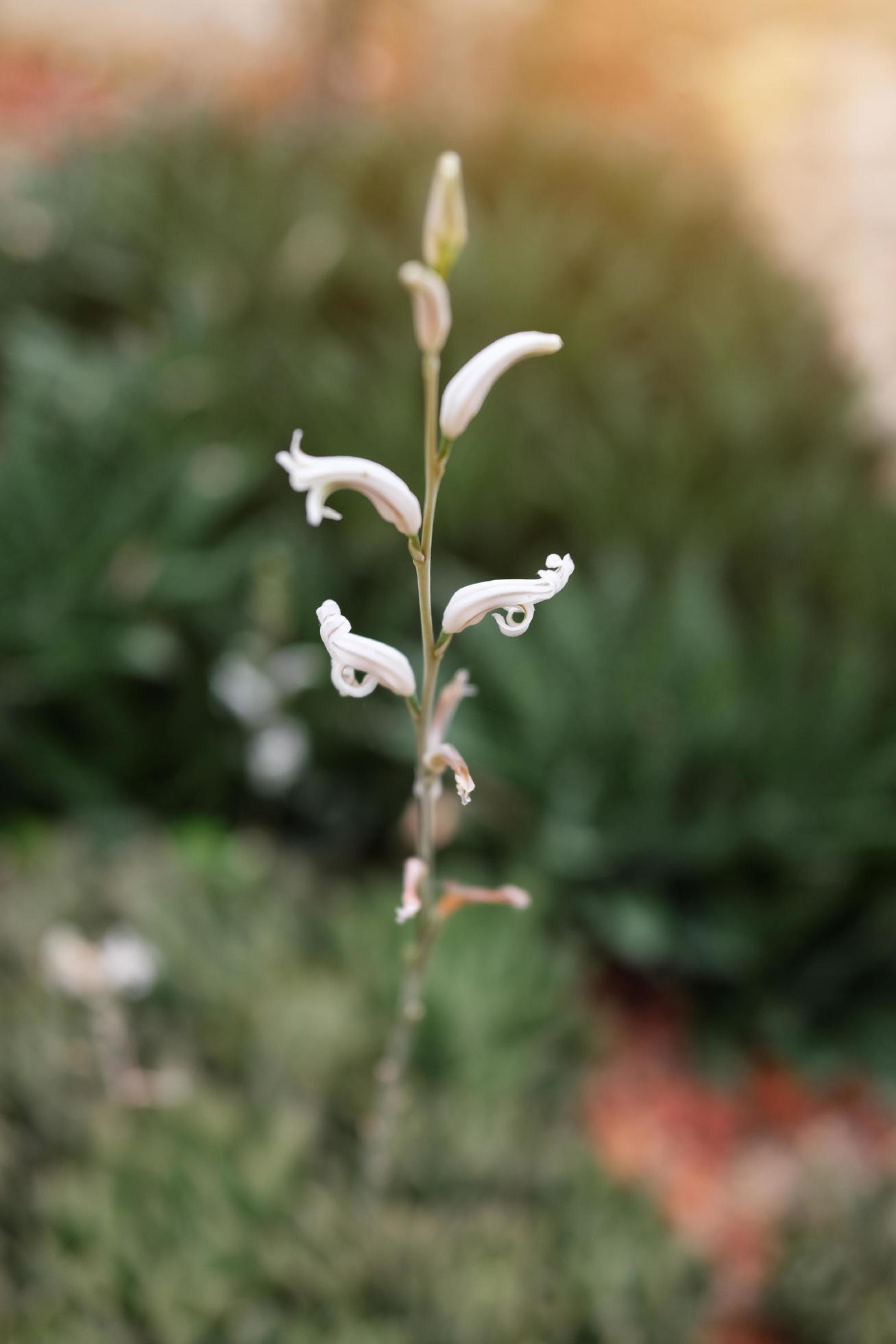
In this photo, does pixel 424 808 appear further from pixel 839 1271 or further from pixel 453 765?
pixel 839 1271

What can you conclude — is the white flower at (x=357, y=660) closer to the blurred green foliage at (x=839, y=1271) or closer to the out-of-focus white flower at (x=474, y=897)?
the out-of-focus white flower at (x=474, y=897)

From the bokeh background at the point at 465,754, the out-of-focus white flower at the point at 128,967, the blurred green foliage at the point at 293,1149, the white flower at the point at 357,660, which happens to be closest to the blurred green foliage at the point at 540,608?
the bokeh background at the point at 465,754

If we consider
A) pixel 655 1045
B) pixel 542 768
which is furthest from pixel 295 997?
pixel 655 1045

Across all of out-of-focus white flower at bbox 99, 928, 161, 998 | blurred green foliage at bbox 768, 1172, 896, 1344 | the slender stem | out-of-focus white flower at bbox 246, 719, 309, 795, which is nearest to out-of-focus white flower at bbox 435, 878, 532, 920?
the slender stem

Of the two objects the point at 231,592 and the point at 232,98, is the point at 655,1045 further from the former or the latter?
the point at 232,98

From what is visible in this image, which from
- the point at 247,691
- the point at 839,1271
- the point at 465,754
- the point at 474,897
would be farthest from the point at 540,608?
the point at 474,897

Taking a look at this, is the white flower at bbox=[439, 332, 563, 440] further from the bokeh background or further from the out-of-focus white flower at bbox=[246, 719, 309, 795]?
the out-of-focus white flower at bbox=[246, 719, 309, 795]

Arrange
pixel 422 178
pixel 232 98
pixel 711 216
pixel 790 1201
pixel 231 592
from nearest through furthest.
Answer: pixel 790 1201 → pixel 231 592 → pixel 422 178 → pixel 711 216 → pixel 232 98
